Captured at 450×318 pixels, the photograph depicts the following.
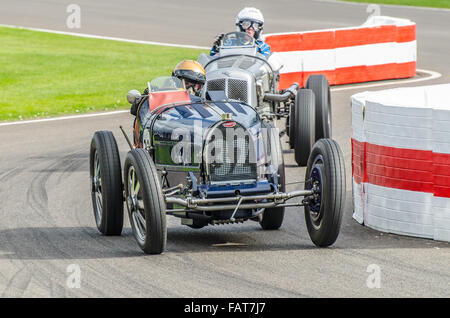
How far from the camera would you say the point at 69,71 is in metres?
24.1

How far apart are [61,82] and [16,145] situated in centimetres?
744

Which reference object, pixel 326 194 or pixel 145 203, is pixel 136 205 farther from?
pixel 326 194

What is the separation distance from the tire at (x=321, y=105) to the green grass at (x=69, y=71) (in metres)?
6.18

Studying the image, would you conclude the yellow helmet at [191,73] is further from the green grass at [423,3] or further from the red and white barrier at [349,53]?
the green grass at [423,3]

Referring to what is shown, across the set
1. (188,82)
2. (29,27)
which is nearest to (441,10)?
(29,27)

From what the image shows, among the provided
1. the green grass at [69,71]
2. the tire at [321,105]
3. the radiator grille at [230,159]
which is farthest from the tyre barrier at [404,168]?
the green grass at [69,71]

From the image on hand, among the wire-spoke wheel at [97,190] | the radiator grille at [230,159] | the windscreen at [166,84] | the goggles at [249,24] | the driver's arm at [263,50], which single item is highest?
the goggles at [249,24]

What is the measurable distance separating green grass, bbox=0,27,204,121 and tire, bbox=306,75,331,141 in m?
6.18

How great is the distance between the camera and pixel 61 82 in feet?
74.0

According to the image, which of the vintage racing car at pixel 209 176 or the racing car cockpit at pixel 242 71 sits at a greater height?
the racing car cockpit at pixel 242 71

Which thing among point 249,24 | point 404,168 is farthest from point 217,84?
point 404,168

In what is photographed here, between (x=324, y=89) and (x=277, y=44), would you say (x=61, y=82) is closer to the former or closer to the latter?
(x=277, y=44)

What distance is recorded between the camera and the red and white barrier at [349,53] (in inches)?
790

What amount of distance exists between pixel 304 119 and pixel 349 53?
8.31m
